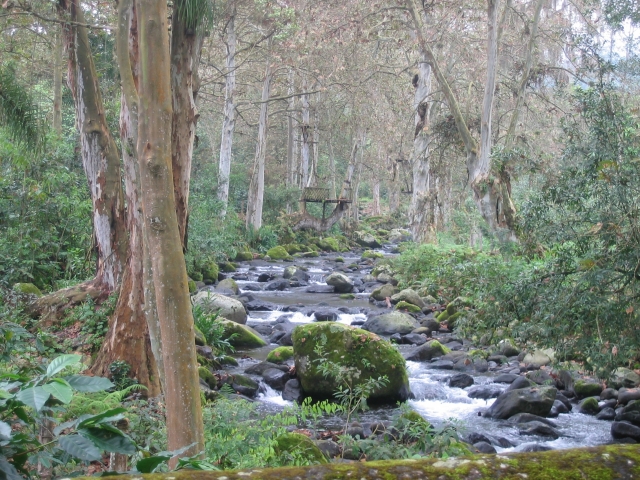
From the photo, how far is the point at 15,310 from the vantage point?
8789mm

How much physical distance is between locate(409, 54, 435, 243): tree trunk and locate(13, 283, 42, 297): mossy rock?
1274 centimetres

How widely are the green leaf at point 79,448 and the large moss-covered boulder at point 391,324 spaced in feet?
40.8

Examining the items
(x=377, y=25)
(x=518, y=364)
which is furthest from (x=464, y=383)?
(x=377, y=25)

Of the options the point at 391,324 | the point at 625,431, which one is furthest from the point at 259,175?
the point at 625,431

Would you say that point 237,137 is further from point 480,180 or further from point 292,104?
point 480,180

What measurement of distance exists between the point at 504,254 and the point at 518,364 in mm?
2109

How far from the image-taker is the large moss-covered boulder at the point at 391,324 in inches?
551

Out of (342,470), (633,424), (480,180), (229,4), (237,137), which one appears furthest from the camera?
(237,137)

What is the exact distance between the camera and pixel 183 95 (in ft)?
23.3

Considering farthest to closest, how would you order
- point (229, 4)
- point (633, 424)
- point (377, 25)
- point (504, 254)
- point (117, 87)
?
point (229, 4) → point (377, 25) → point (117, 87) → point (504, 254) → point (633, 424)

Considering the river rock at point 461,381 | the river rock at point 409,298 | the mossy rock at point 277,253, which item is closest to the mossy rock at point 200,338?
the river rock at point 461,381

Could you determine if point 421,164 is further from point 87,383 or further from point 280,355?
point 87,383

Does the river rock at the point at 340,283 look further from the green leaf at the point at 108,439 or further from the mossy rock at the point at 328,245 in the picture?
the green leaf at the point at 108,439

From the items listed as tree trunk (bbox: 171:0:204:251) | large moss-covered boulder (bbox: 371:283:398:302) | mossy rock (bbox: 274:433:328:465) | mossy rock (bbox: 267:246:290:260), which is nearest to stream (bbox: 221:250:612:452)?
large moss-covered boulder (bbox: 371:283:398:302)
